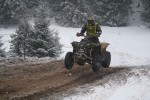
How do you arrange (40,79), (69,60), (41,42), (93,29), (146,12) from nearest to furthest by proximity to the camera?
(40,79), (69,60), (93,29), (41,42), (146,12)

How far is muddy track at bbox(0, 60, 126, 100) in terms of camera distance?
894 cm

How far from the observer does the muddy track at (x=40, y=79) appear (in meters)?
8.94

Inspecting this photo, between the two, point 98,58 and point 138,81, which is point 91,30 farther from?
point 138,81

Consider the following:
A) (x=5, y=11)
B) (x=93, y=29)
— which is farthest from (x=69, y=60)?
(x=5, y=11)

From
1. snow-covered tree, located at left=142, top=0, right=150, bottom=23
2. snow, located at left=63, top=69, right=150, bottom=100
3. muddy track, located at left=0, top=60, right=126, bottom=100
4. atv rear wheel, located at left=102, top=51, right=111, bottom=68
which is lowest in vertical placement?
snow, located at left=63, top=69, right=150, bottom=100

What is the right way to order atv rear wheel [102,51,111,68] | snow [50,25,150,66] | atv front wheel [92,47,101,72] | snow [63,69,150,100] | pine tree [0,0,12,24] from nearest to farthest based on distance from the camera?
1. snow [63,69,150,100]
2. atv front wheel [92,47,101,72]
3. atv rear wheel [102,51,111,68]
4. snow [50,25,150,66]
5. pine tree [0,0,12,24]

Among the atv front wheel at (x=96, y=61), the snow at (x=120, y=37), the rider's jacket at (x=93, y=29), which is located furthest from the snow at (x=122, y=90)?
the snow at (x=120, y=37)

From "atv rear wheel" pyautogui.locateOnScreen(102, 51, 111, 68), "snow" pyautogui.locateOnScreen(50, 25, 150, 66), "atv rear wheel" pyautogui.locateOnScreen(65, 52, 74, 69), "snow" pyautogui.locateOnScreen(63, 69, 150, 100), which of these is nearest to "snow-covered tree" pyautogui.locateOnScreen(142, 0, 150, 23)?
"snow" pyautogui.locateOnScreen(50, 25, 150, 66)

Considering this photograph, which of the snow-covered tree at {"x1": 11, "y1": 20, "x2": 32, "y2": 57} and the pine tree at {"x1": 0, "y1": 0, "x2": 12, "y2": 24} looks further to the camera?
the pine tree at {"x1": 0, "y1": 0, "x2": 12, "y2": 24}

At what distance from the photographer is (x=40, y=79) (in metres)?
10.6

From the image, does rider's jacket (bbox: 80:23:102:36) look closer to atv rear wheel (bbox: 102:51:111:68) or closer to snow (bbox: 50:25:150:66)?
atv rear wheel (bbox: 102:51:111:68)

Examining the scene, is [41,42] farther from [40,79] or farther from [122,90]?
[122,90]

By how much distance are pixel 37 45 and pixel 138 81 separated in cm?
1128

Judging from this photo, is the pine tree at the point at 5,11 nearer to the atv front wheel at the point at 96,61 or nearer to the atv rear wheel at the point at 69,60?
the atv rear wheel at the point at 69,60
